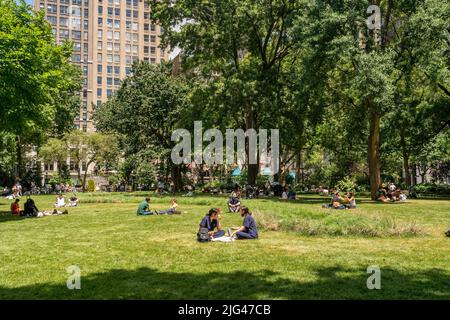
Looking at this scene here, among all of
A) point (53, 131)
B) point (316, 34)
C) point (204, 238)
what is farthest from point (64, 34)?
point (204, 238)

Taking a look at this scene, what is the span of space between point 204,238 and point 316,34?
2019 cm

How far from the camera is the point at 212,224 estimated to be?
45.1 feet

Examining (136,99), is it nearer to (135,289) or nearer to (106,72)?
(135,289)

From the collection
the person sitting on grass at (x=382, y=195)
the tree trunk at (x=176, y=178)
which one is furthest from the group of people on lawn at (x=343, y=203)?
the tree trunk at (x=176, y=178)

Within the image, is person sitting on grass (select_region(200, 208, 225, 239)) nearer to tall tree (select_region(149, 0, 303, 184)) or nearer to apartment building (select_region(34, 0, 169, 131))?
tall tree (select_region(149, 0, 303, 184))

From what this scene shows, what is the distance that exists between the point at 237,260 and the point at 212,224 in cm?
381

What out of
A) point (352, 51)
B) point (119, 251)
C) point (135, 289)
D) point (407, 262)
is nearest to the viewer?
point (135, 289)

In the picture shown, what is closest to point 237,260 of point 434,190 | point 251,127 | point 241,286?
point 241,286

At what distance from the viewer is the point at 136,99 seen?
162 ft

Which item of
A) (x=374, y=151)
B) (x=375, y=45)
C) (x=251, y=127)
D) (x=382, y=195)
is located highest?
(x=375, y=45)

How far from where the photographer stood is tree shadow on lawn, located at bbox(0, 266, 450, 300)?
23.6 feet

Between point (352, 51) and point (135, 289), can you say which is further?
→ point (352, 51)

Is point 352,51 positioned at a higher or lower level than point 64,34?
lower

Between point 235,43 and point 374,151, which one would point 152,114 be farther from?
point 374,151
